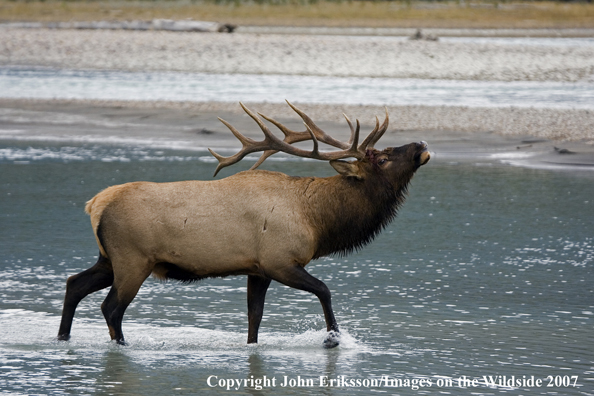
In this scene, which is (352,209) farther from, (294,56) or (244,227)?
(294,56)

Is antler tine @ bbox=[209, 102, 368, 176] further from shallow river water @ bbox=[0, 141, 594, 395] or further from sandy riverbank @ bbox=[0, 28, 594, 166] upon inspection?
sandy riverbank @ bbox=[0, 28, 594, 166]

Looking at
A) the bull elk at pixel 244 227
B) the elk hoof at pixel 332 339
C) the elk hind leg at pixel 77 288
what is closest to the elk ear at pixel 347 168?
the bull elk at pixel 244 227

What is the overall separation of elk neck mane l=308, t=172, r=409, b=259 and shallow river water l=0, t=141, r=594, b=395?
0.63 m

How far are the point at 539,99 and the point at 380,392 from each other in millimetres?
14992

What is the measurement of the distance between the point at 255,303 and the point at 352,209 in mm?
880

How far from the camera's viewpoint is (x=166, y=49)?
2684 centimetres

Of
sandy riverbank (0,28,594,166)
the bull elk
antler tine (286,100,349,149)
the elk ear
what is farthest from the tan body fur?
sandy riverbank (0,28,594,166)

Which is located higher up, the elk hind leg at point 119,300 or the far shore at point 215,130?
the elk hind leg at point 119,300

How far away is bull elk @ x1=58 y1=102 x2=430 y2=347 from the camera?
238 inches

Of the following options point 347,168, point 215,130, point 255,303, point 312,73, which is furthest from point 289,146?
point 312,73

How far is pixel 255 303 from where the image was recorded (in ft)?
20.9

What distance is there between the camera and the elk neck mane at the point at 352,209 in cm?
639

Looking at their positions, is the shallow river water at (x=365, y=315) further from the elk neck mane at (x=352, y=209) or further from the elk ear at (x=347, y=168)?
the elk ear at (x=347, y=168)

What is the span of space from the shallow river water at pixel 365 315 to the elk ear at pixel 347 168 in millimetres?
1059
